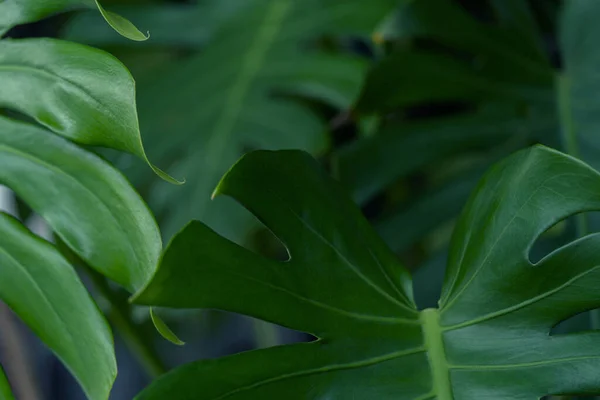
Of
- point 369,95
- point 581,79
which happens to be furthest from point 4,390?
point 581,79

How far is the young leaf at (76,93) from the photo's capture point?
44cm

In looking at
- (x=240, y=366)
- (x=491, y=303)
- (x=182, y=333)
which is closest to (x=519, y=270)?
(x=491, y=303)

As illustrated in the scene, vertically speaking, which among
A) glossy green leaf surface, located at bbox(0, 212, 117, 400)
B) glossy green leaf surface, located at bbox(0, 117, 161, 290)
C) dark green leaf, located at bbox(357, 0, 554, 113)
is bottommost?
glossy green leaf surface, located at bbox(0, 212, 117, 400)

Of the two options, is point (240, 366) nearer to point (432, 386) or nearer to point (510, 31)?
point (432, 386)

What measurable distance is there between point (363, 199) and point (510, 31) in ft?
0.92

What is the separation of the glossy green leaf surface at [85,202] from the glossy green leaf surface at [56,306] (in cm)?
2

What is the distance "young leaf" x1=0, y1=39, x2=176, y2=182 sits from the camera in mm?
437

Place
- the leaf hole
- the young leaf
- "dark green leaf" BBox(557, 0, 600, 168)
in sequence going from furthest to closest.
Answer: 1. "dark green leaf" BBox(557, 0, 600, 168)
2. the leaf hole
3. the young leaf

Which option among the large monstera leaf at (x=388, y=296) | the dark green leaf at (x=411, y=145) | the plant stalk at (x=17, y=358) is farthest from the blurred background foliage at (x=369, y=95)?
the plant stalk at (x=17, y=358)

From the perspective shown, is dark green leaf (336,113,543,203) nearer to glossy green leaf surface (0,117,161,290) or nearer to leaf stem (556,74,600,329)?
leaf stem (556,74,600,329)

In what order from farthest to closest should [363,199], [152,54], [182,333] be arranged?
[182,333] < [152,54] < [363,199]

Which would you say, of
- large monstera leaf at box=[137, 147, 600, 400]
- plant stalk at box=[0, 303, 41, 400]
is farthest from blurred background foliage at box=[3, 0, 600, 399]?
plant stalk at box=[0, 303, 41, 400]

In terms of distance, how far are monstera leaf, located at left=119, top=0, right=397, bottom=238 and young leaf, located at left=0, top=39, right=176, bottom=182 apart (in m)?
0.37

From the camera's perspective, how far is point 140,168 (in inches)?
35.3
